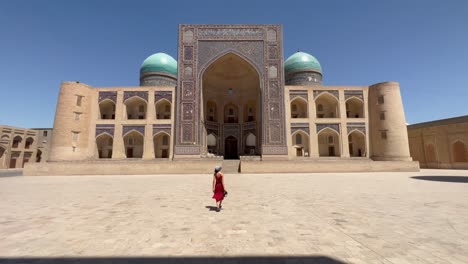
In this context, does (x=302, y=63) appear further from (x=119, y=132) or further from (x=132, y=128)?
(x=119, y=132)

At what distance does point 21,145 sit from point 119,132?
1858 cm

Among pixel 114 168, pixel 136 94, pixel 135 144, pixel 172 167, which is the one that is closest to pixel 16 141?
pixel 135 144

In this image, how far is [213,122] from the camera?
25.8 meters

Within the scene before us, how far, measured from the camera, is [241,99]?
2658 cm

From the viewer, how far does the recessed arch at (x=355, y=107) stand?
2273 cm

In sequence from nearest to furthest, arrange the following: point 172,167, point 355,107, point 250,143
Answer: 1. point 172,167
2. point 355,107
3. point 250,143

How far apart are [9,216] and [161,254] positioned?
396cm

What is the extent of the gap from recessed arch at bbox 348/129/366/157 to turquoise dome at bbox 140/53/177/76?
22.7m

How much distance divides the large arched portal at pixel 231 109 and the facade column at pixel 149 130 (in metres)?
5.72

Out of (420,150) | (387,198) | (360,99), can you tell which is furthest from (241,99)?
(387,198)

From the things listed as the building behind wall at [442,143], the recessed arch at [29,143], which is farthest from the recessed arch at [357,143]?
the recessed arch at [29,143]

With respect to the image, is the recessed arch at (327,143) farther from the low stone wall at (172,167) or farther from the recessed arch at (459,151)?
the recessed arch at (459,151)

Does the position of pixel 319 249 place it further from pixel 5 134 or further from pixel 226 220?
pixel 5 134

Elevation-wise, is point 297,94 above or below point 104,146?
above
